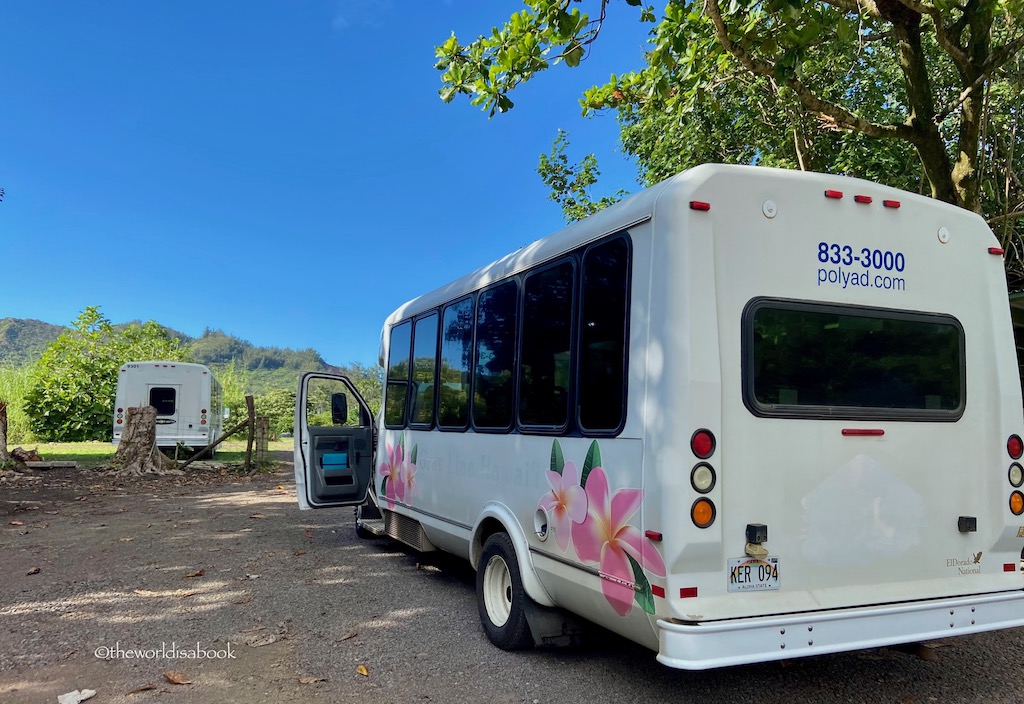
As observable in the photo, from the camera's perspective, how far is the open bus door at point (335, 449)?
23.7ft

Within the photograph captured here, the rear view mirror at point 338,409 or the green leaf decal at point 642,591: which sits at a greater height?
the rear view mirror at point 338,409

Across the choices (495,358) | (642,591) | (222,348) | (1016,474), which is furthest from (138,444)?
(222,348)

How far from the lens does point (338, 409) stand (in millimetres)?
7434

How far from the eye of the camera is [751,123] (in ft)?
32.9

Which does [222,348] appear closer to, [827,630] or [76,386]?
[76,386]

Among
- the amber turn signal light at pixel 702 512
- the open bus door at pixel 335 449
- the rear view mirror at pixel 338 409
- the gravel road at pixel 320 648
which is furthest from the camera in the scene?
the rear view mirror at pixel 338 409

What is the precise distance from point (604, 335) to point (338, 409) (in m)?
4.44

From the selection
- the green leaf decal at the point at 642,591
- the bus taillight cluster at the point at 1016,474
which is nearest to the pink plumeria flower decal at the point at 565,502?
the green leaf decal at the point at 642,591

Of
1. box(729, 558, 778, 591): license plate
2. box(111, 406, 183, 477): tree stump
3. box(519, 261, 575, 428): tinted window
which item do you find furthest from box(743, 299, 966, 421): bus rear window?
box(111, 406, 183, 477): tree stump

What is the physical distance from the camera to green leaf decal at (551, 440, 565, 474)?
3965mm

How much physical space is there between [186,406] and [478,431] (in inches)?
570

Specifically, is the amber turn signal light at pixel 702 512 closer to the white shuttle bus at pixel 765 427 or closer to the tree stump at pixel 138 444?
the white shuttle bus at pixel 765 427

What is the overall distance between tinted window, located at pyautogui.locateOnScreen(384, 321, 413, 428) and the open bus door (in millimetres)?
618

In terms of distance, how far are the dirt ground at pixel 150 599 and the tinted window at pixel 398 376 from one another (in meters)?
1.64
